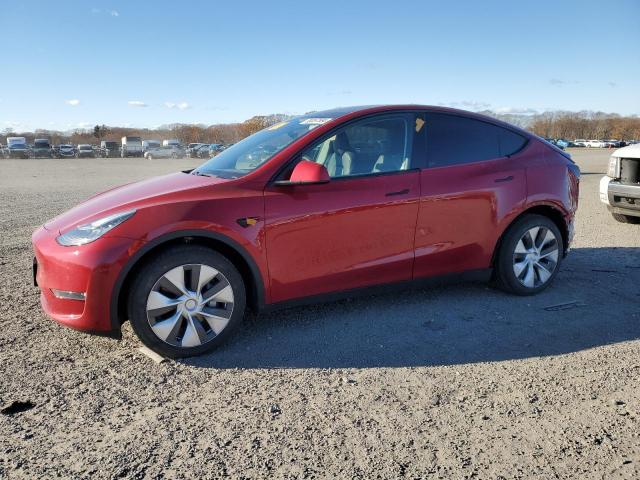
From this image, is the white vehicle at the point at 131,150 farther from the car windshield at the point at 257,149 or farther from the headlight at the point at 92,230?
the headlight at the point at 92,230

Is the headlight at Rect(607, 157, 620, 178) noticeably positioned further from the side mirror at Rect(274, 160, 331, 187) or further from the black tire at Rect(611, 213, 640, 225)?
the side mirror at Rect(274, 160, 331, 187)

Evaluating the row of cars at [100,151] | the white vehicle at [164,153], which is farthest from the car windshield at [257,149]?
the white vehicle at [164,153]

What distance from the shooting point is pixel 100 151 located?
61.9 m

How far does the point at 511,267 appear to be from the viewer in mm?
4613

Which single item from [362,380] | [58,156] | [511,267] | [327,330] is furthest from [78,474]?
[58,156]

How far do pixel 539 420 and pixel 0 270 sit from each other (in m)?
5.53

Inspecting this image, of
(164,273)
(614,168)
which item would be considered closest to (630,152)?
(614,168)

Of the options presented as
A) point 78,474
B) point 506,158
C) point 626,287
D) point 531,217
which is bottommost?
point 78,474

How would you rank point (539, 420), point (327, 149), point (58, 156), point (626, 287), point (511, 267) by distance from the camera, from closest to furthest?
point (539, 420) → point (327, 149) → point (511, 267) → point (626, 287) → point (58, 156)

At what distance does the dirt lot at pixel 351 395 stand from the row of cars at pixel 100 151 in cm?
4870

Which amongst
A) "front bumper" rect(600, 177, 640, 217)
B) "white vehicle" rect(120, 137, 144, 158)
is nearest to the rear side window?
"front bumper" rect(600, 177, 640, 217)

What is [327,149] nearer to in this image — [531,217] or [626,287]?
[531,217]

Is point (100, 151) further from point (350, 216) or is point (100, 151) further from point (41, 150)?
point (350, 216)

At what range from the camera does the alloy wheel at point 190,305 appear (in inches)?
134
